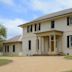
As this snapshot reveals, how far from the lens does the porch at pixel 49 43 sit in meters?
36.2

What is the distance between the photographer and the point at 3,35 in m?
57.2

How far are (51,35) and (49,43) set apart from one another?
5.05 feet

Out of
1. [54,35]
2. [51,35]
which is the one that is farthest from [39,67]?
[51,35]

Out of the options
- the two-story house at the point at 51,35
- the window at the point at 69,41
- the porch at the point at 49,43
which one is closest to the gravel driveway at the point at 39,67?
the window at the point at 69,41

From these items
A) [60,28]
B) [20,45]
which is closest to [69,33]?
[60,28]

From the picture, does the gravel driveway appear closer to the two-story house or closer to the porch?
the two-story house

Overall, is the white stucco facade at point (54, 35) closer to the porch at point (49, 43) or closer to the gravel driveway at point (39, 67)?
the porch at point (49, 43)

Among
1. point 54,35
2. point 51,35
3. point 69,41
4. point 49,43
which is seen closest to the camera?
point 69,41

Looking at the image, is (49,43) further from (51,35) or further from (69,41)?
(69,41)

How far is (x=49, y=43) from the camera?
123 ft

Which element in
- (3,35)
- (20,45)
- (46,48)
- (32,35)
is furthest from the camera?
(3,35)

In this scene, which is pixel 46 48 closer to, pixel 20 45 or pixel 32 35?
pixel 32 35

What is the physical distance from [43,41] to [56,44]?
11.1 ft

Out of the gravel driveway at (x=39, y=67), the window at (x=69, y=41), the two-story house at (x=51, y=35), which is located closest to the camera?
the gravel driveway at (x=39, y=67)
